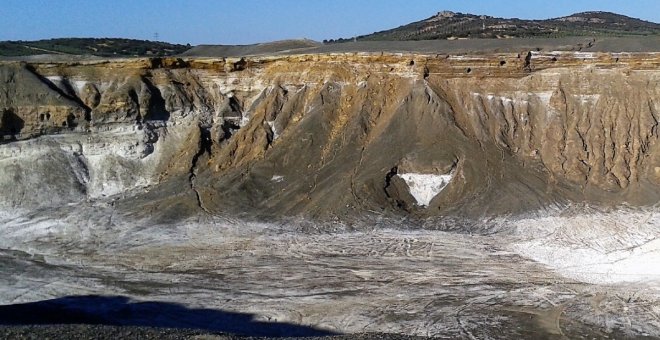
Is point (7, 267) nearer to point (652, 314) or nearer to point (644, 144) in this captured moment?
point (652, 314)

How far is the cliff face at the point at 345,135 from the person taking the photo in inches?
1173

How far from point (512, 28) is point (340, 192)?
1904 inches

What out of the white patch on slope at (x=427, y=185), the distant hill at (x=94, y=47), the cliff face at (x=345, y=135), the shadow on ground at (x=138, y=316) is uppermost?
the distant hill at (x=94, y=47)

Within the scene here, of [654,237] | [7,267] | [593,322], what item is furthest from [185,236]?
[654,237]

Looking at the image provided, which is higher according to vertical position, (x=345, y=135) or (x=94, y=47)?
(x=94, y=47)

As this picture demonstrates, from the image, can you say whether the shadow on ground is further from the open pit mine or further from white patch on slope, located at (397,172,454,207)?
white patch on slope, located at (397,172,454,207)

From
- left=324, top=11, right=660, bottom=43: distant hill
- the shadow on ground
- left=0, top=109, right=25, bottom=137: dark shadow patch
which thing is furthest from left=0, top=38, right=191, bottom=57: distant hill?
the shadow on ground

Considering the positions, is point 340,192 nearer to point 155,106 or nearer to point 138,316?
point 155,106

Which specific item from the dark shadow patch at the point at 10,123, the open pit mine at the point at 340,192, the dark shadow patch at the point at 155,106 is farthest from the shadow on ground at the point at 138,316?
the dark shadow patch at the point at 155,106

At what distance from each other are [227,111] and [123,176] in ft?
19.1

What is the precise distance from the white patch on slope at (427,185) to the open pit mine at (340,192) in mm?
89

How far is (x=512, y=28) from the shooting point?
72.5m

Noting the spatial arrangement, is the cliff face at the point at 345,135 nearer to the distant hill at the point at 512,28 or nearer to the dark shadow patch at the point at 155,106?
the dark shadow patch at the point at 155,106

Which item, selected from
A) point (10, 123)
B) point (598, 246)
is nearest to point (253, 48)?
point (10, 123)
